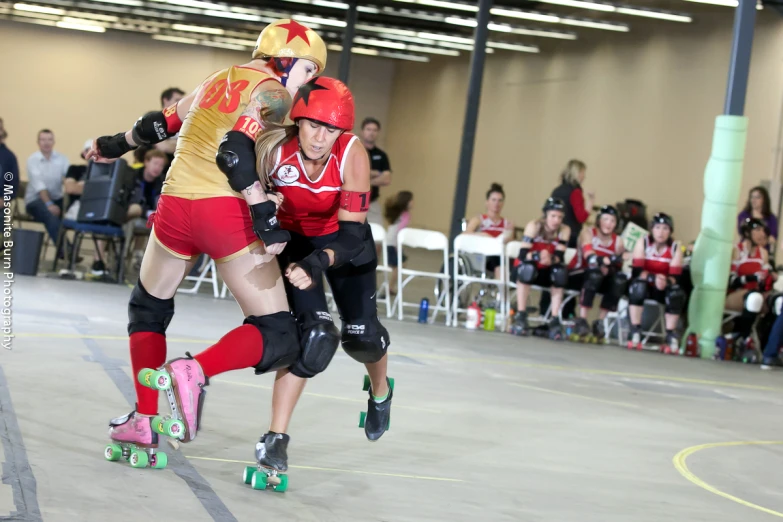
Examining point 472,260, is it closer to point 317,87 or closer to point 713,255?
point 713,255

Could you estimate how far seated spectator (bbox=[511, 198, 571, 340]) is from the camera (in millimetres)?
8305

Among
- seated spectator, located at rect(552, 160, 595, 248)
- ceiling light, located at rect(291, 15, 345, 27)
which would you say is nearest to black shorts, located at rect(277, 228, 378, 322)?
seated spectator, located at rect(552, 160, 595, 248)

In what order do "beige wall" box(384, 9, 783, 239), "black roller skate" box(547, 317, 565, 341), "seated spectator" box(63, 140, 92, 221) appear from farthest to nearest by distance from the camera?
"beige wall" box(384, 9, 783, 239)
"seated spectator" box(63, 140, 92, 221)
"black roller skate" box(547, 317, 565, 341)

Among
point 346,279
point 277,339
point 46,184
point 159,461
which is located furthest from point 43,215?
point 277,339

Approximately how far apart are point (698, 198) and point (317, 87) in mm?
11244

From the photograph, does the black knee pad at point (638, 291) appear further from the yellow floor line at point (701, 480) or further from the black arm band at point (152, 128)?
the black arm band at point (152, 128)

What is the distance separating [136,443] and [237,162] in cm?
85

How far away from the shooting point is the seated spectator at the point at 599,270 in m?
8.38

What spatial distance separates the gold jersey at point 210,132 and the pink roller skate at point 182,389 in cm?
47

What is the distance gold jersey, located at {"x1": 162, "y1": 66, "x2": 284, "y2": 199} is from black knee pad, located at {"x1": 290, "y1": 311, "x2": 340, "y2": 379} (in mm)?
409

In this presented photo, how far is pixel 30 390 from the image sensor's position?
3797 millimetres

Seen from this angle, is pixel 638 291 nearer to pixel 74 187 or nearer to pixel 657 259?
pixel 657 259

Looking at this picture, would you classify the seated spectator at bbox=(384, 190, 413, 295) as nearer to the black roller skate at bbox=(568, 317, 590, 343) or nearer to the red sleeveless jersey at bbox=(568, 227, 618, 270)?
the red sleeveless jersey at bbox=(568, 227, 618, 270)

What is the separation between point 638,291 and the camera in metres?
8.27
